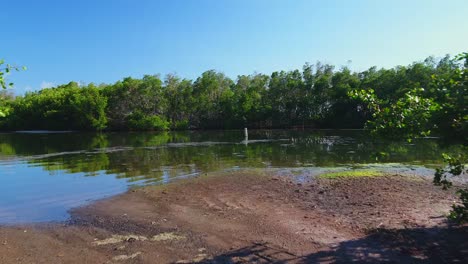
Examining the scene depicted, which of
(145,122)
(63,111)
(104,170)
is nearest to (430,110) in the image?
(104,170)

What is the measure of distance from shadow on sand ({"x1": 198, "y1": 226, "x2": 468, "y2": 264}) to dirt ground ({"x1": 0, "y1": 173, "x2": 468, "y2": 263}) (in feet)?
0.06

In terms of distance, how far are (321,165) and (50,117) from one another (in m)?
80.2

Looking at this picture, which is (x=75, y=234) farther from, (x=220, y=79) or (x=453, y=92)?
(x=220, y=79)

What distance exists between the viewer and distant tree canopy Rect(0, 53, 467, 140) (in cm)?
6438

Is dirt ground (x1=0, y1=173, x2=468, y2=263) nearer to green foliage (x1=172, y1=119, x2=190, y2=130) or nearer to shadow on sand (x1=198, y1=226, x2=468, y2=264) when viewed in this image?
shadow on sand (x1=198, y1=226, x2=468, y2=264)

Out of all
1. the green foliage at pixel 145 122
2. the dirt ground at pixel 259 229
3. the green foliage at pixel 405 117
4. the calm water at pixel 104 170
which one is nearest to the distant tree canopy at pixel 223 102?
the green foliage at pixel 145 122

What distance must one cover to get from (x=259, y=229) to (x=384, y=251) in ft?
8.87

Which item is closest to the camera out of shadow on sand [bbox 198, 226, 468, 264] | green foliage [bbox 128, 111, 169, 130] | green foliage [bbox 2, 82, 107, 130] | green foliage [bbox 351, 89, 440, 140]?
green foliage [bbox 351, 89, 440, 140]

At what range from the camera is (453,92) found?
5777mm

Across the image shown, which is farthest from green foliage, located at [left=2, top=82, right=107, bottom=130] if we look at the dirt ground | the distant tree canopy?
the dirt ground

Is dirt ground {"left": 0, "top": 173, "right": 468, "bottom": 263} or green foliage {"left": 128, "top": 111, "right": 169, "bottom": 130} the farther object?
green foliage {"left": 128, "top": 111, "right": 169, "bottom": 130}

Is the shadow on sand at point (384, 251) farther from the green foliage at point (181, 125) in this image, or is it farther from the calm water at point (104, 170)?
the green foliage at point (181, 125)

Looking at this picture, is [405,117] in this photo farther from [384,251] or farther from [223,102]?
[223,102]

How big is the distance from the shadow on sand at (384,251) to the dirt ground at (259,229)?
0.06 ft
